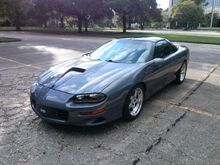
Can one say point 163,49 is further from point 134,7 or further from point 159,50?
point 134,7

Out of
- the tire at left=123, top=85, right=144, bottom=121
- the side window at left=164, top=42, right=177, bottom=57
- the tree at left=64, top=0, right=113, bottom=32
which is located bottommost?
the tire at left=123, top=85, right=144, bottom=121

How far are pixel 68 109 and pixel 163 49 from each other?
2.99 meters

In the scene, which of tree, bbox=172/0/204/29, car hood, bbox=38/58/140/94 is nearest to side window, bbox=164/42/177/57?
car hood, bbox=38/58/140/94

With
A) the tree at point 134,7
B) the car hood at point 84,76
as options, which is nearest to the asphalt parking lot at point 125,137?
the car hood at point 84,76

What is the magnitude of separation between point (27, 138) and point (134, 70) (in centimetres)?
200

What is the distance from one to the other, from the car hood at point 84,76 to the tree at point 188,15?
7192 centimetres

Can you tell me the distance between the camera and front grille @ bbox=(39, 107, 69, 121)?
140 inches

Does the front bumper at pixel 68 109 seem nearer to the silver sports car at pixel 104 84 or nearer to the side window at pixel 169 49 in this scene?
the silver sports car at pixel 104 84

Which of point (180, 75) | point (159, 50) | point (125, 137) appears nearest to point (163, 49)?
point (159, 50)

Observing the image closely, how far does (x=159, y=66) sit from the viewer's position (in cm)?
501

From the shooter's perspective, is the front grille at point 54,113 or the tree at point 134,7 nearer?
the front grille at point 54,113

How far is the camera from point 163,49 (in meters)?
5.62

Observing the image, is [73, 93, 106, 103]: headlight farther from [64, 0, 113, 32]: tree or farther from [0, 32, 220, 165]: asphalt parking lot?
[64, 0, 113, 32]: tree

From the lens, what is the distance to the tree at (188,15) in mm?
70438
